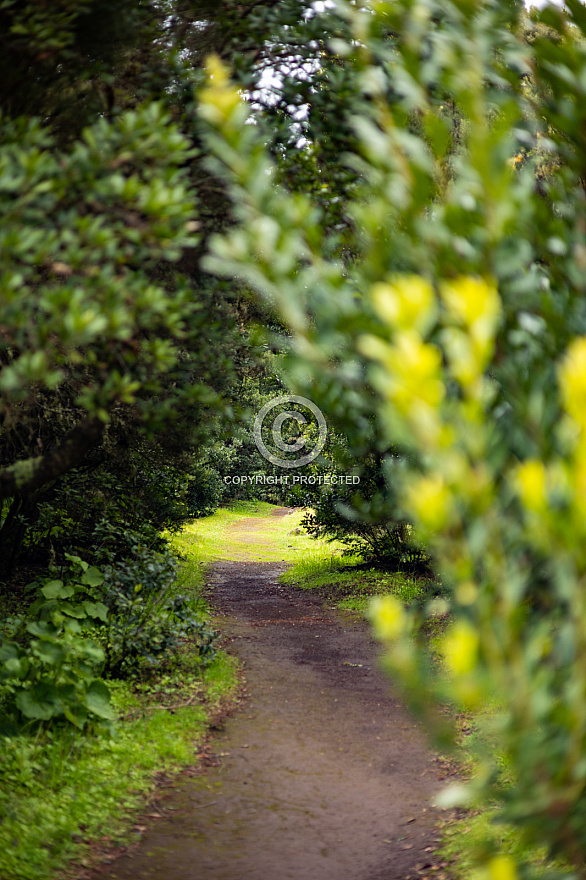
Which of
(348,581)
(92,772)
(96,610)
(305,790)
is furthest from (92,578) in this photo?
(348,581)

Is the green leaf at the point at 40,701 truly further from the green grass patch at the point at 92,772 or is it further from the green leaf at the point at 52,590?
the green leaf at the point at 52,590

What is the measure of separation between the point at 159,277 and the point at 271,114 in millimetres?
1746

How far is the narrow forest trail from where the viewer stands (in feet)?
16.8

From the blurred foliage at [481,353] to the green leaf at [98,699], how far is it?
16.5 feet

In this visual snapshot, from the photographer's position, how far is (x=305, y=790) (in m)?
6.34

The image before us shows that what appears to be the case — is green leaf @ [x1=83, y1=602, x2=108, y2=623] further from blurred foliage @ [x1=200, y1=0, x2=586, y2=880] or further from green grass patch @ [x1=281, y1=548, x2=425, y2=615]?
blurred foliage @ [x1=200, y1=0, x2=586, y2=880]

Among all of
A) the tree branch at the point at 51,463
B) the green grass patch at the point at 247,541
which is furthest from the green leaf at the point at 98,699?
the green grass patch at the point at 247,541

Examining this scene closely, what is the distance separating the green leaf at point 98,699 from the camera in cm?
637

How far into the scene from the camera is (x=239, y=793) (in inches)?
246

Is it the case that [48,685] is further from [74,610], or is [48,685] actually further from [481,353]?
[481,353]

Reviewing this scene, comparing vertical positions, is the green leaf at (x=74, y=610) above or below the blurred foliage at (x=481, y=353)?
below

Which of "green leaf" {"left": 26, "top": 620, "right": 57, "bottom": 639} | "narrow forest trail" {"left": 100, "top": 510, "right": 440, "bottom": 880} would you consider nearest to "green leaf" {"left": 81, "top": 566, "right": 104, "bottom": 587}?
"green leaf" {"left": 26, "top": 620, "right": 57, "bottom": 639}

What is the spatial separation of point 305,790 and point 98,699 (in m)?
2.04

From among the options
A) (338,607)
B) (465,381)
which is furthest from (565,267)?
(338,607)
